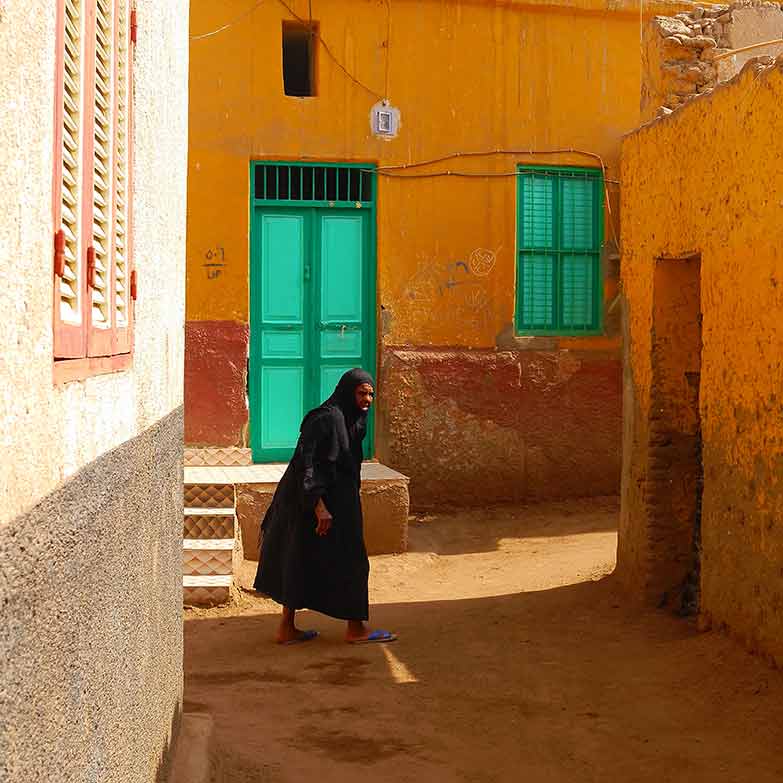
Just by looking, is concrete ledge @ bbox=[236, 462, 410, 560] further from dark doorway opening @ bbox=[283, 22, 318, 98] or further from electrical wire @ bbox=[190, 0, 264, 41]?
electrical wire @ bbox=[190, 0, 264, 41]

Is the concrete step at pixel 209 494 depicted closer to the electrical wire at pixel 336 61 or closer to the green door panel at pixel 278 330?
the green door panel at pixel 278 330

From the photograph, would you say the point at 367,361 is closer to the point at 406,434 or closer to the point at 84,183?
the point at 406,434

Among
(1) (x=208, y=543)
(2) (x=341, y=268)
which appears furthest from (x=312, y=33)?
(1) (x=208, y=543)

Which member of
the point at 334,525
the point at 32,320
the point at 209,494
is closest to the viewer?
the point at 32,320

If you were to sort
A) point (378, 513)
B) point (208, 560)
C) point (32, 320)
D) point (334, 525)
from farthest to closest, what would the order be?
point (378, 513) → point (208, 560) → point (334, 525) → point (32, 320)

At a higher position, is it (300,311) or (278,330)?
(300,311)

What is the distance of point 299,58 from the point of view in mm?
10906

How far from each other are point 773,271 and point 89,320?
406 centimetres

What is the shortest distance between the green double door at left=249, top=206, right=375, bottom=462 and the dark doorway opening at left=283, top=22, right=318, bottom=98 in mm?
1269

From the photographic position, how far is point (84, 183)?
7.18 feet

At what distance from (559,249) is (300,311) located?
99.4 inches

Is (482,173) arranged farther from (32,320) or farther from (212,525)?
(32,320)

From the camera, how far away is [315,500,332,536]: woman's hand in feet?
22.0

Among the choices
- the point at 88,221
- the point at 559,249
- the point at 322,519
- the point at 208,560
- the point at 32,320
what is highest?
the point at 559,249
